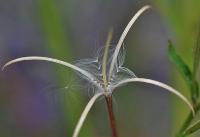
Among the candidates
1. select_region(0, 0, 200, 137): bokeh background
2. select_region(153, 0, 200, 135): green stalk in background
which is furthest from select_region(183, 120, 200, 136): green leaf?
select_region(0, 0, 200, 137): bokeh background

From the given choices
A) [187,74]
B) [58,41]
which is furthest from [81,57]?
[187,74]

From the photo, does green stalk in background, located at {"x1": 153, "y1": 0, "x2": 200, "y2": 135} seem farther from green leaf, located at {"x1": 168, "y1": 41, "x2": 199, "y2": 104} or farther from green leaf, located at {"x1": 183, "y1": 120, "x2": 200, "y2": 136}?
green leaf, located at {"x1": 183, "y1": 120, "x2": 200, "y2": 136}

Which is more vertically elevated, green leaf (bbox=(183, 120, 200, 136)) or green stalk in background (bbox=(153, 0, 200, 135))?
green stalk in background (bbox=(153, 0, 200, 135))

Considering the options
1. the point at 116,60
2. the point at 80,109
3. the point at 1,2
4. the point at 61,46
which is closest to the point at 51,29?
the point at 61,46

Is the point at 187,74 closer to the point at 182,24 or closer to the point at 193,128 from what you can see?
the point at 193,128

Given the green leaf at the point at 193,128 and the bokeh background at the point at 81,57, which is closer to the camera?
the green leaf at the point at 193,128

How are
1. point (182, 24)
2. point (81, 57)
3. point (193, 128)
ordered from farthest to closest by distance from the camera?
1. point (81, 57)
2. point (182, 24)
3. point (193, 128)

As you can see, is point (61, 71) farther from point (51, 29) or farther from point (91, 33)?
point (91, 33)

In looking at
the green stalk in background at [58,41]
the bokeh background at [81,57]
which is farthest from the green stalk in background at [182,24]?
the bokeh background at [81,57]

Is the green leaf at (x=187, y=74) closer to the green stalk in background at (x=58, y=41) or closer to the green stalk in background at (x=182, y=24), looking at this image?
the green stalk in background at (x=182, y=24)
